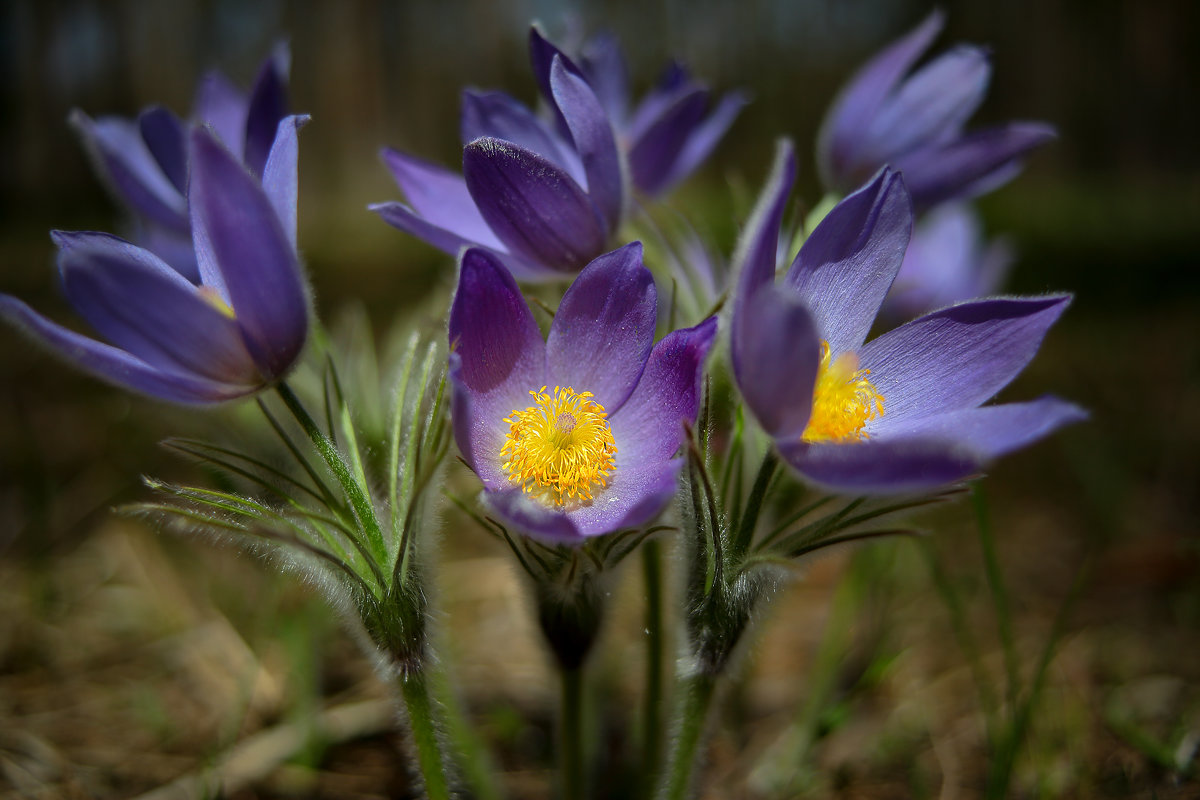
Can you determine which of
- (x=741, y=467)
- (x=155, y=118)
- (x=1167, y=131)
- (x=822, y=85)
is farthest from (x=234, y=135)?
(x=1167, y=131)

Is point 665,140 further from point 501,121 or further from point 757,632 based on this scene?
point 757,632

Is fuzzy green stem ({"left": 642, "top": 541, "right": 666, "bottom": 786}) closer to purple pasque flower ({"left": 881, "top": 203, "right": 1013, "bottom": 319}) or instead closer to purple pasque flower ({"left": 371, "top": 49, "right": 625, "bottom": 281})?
purple pasque flower ({"left": 371, "top": 49, "right": 625, "bottom": 281})

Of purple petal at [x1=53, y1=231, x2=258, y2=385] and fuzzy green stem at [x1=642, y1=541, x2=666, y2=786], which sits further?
fuzzy green stem at [x1=642, y1=541, x2=666, y2=786]

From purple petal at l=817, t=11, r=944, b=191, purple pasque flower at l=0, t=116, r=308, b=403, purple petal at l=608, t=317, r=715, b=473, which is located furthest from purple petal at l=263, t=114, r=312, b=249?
purple petal at l=817, t=11, r=944, b=191

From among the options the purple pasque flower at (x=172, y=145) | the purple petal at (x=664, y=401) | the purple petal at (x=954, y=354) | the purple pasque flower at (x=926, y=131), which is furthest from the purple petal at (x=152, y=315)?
the purple pasque flower at (x=926, y=131)

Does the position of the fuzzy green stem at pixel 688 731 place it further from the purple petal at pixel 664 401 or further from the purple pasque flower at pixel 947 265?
the purple pasque flower at pixel 947 265
